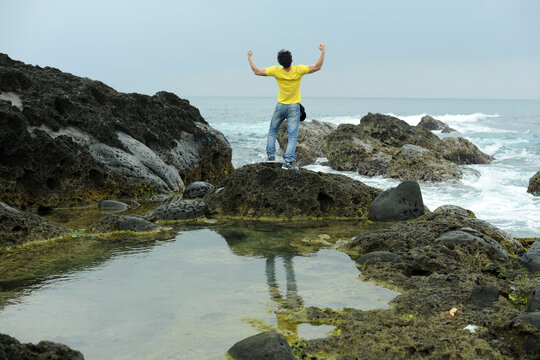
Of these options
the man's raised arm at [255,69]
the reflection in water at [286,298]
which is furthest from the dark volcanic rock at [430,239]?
the man's raised arm at [255,69]

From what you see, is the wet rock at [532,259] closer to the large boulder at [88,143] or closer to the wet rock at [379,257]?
the wet rock at [379,257]

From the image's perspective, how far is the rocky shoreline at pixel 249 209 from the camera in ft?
11.7

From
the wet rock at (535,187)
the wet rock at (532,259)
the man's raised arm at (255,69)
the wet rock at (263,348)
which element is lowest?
the wet rock at (535,187)

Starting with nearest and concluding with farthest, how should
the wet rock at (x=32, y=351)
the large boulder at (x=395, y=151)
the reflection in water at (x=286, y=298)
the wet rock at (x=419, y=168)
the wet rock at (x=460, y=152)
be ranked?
the wet rock at (x=32, y=351) < the reflection in water at (x=286, y=298) < the wet rock at (x=419, y=168) < the large boulder at (x=395, y=151) < the wet rock at (x=460, y=152)

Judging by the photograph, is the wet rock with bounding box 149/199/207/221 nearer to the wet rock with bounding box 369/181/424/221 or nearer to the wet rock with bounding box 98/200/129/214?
the wet rock with bounding box 98/200/129/214

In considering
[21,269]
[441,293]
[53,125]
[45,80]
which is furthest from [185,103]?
[441,293]

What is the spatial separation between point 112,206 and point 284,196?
340 centimetres

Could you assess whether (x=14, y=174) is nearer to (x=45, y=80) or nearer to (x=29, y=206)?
(x=29, y=206)

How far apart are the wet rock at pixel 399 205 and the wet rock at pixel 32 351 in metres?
6.03

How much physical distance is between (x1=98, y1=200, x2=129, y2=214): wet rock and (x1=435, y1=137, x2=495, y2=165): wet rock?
14.6 metres

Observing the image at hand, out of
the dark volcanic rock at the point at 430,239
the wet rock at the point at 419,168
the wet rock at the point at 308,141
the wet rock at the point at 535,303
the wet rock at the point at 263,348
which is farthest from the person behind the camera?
the wet rock at the point at 308,141

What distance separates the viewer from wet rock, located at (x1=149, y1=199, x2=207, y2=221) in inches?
321

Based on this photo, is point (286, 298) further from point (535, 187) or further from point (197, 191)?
point (535, 187)

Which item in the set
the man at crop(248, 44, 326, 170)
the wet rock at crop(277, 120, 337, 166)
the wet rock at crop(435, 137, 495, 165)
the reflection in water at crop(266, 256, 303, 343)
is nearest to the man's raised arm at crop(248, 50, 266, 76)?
the man at crop(248, 44, 326, 170)
